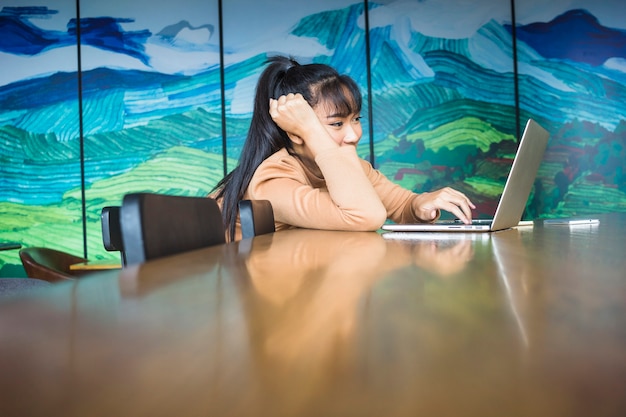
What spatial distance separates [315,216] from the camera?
3.59 feet

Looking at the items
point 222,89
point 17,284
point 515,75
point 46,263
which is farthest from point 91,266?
point 515,75

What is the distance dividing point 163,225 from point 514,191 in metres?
0.66

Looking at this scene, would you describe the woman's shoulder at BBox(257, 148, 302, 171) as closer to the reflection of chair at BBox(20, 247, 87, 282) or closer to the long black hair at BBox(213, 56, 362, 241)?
the long black hair at BBox(213, 56, 362, 241)

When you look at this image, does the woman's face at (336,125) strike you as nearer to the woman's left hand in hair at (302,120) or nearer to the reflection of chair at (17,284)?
the woman's left hand in hair at (302,120)

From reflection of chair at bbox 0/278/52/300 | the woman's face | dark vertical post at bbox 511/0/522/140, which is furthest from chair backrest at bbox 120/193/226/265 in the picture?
dark vertical post at bbox 511/0/522/140

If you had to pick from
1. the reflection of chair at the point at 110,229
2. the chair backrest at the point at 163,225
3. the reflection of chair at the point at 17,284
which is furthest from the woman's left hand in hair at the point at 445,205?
the reflection of chair at the point at 17,284

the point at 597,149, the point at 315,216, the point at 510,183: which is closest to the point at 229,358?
the point at 510,183

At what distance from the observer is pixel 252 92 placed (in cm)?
406

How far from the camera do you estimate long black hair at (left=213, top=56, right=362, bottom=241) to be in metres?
1.42

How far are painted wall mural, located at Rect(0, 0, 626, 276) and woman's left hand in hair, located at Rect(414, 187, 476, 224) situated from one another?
2599 millimetres

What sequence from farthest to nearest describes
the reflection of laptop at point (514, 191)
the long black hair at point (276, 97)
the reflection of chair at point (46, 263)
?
the reflection of chair at point (46, 263) → the long black hair at point (276, 97) → the reflection of laptop at point (514, 191)

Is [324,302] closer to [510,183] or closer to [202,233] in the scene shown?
[202,233]

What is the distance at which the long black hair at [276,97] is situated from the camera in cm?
142

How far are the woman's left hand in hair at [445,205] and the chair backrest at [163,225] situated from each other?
1.68ft
